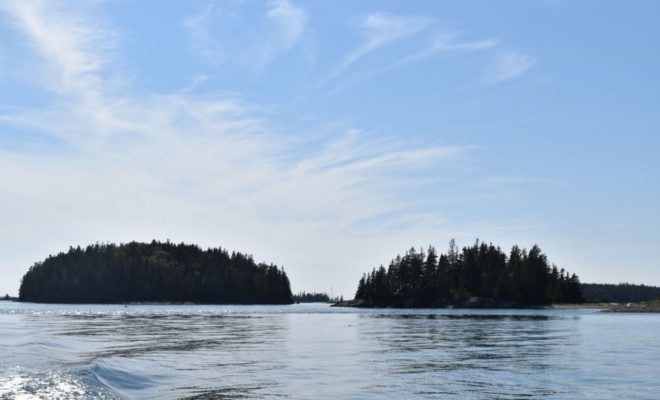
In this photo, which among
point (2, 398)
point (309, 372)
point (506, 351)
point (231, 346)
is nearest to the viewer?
point (2, 398)

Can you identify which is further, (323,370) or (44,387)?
(323,370)

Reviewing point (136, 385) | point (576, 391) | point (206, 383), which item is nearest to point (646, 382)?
point (576, 391)

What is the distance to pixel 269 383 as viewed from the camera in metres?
30.9

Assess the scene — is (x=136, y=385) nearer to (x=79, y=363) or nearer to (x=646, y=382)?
(x=79, y=363)

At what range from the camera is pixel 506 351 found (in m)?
49.0

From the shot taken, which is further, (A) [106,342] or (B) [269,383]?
(A) [106,342]

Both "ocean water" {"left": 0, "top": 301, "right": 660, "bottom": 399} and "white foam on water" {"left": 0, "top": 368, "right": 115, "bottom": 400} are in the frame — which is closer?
"white foam on water" {"left": 0, "top": 368, "right": 115, "bottom": 400}

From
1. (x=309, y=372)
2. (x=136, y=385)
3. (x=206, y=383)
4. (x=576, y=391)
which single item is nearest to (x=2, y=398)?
(x=136, y=385)

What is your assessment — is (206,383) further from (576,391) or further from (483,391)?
(576,391)

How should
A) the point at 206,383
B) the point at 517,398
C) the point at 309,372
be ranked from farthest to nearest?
the point at 309,372 < the point at 206,383 < the point at 517,398

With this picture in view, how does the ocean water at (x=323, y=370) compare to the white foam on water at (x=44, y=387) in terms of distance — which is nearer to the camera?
the white foam on water at (x=44, y=387)

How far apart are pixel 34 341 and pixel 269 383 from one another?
2731 cm

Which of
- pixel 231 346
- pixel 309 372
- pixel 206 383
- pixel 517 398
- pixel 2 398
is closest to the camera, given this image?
pixel 2 398

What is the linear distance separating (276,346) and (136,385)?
77.7ft
